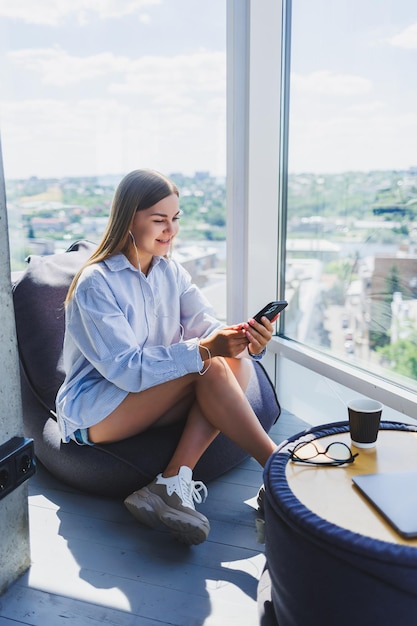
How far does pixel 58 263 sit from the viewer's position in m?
2.68

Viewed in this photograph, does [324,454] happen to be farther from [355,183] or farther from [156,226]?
[355,183]

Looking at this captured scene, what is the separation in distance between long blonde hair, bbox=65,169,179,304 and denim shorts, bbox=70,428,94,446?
46cm

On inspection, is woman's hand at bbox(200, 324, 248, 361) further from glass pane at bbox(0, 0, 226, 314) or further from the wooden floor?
glass pane at bbox(0, 0, 226, 314)

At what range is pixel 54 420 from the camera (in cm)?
233

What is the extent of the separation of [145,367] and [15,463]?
0.49m

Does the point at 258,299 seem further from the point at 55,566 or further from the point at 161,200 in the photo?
the point at 55,566

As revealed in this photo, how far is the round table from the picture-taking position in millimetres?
1140

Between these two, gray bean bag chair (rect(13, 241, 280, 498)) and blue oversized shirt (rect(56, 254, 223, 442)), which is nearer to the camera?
blue oversized shirt (rect(56, 254, 223, 442))

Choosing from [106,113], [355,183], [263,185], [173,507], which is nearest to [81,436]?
[173,507]

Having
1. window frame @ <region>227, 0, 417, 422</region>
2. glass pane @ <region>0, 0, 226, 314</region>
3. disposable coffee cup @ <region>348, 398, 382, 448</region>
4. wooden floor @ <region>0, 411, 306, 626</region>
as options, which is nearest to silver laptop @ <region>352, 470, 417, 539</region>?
disposable coffee cup @ <region>348, 398, 382, 448</region>

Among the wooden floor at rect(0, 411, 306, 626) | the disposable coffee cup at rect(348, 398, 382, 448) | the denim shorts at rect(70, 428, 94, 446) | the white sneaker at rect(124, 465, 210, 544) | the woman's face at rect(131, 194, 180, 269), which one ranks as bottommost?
the wooden floor at rect(0, 411, 306, 626)

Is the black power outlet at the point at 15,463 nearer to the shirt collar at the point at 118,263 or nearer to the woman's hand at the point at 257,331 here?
the shirt collar at the point at 118,263

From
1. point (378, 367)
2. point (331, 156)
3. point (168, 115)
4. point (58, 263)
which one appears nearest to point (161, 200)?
point (58, 263)

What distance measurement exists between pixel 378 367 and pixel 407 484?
124 centimetres
